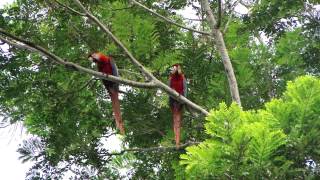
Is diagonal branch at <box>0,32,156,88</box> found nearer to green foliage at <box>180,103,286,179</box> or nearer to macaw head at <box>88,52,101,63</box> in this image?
macaw head at <box>88,52,101,63</box>

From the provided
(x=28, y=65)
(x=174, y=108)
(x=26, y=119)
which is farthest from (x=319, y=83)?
(x=26, y=119)

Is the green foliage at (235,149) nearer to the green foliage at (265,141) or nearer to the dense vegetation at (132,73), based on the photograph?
the green foliage at (265,141)

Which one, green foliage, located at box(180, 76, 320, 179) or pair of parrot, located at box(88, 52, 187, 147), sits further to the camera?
pair of parrot, located at box(88, 52, 187, 147)

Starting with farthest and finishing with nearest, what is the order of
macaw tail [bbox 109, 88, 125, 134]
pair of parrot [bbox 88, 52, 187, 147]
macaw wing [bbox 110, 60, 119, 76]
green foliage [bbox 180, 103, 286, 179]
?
macaw wing [bbox 110, 60, 119, 76] → pair of parrot [bbox 88, 52, 187, 147] → macaw tail [bbox 109, 88, 125, 134] → green foliage [bbox 180, 103, 286, 179]

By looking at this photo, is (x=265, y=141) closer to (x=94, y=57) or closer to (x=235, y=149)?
(x=235, y=149)

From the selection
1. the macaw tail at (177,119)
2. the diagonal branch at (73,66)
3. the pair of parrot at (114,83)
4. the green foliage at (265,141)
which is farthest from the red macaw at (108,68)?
the green foliage at (265,141)

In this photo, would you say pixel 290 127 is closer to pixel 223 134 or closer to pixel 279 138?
pixel 279 138

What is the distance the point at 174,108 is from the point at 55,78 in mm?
1947

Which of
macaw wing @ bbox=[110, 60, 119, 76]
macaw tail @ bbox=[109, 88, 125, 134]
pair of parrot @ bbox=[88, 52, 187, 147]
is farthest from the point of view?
macaw wing @ bbox=[110, 60, 119, 76]

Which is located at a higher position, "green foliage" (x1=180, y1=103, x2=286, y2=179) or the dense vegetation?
the dense vegetation

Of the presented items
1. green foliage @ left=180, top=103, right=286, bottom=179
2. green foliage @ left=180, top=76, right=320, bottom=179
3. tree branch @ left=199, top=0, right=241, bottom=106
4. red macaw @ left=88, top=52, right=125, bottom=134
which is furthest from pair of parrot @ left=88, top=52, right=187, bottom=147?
green foliage @ left=180, top=103, right=286, bottom=179

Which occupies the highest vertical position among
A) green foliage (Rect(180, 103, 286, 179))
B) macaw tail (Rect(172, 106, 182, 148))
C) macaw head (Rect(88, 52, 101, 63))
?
macaw head (Rect(88, 52, 101, 63))

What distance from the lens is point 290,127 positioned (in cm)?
330

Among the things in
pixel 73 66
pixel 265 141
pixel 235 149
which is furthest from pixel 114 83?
pixel 265 141
